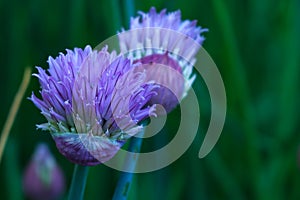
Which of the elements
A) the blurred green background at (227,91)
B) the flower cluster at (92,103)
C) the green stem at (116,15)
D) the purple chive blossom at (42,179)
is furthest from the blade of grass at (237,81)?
the flower cluster at (92,103)

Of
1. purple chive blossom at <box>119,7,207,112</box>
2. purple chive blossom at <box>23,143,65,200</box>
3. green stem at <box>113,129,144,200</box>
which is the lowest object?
green stem at <box>113,129,144,200</box>

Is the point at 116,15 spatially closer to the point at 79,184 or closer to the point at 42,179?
the point at 42,179

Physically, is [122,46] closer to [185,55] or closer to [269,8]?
[185,55]

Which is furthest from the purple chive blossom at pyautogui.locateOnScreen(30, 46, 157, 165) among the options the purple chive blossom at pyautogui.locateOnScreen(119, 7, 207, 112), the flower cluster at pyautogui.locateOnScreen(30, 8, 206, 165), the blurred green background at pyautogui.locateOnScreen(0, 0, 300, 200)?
the blurred green background at pyautogui.locateOnScreen(0, 0, 300, 200)

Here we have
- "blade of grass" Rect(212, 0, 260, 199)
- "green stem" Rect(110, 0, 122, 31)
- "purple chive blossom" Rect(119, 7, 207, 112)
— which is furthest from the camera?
"blade of grass" Rect(212, 0, 260, 199)

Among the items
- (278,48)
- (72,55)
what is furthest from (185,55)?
(278,48)

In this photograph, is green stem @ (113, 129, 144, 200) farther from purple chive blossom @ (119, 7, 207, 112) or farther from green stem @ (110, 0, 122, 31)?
green stem @ (110, 0, 122, 31)

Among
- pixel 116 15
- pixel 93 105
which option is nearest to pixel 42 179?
pixel 116 15

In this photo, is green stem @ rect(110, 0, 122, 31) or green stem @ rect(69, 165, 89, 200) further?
green stem @ rect(110, 0, 122, 31)
